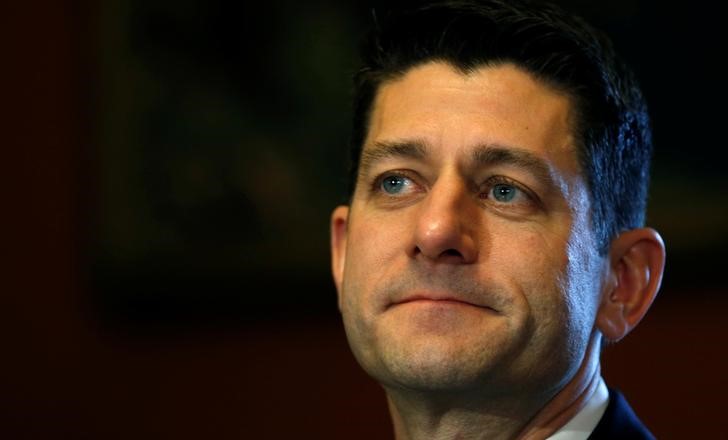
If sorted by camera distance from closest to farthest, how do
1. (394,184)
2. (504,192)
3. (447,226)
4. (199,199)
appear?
(447,226), (504,192), (394,184), (199,199)

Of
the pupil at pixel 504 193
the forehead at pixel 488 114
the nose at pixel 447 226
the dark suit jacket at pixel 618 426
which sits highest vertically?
the forehead at pixel 488 114

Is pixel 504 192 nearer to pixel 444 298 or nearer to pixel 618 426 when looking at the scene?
pixel 444 298

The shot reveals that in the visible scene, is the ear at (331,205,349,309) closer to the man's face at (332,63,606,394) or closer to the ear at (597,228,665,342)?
the man's face at (332,63,606,394)

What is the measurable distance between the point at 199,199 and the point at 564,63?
2.52 m

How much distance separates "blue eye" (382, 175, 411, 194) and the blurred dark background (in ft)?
7.13

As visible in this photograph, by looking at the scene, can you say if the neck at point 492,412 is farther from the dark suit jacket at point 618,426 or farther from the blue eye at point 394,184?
the blue eye at point 394,184

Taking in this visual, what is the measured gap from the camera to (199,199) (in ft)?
15.5

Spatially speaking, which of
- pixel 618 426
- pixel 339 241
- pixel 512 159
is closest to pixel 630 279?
pixel 618 426

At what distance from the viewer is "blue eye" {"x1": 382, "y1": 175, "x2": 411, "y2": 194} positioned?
8.02 feet

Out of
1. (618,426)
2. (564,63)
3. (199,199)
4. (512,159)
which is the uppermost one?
(564,63)

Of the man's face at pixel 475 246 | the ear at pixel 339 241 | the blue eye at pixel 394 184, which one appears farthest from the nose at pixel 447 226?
the ear at pixel 339 241

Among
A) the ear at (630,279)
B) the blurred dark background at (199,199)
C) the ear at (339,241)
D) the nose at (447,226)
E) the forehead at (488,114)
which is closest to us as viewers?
the nose at (447,226)

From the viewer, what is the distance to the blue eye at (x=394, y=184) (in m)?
2.44

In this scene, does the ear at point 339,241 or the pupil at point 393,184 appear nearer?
the pupil at point 393,184
